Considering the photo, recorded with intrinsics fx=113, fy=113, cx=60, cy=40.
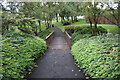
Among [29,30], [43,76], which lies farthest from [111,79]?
[29,30]

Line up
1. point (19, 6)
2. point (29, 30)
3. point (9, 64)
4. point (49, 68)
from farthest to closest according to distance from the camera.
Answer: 1. point (19, 6)
2. point (29, 30)
3. point (49, 68)
4. point (9, 64)

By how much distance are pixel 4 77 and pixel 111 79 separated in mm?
2484

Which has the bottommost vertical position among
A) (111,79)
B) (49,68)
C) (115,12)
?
(49,68)

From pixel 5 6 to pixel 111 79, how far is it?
7364mm

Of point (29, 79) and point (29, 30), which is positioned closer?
point (29, 79)

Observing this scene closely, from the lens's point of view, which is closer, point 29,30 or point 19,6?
point 29,30

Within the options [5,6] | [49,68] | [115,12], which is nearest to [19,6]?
[5,6]

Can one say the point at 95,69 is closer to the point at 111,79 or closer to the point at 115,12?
the point at 111,79

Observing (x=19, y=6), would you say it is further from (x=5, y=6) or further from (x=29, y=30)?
(x=29, y=30)

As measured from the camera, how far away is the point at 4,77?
8.65 feet

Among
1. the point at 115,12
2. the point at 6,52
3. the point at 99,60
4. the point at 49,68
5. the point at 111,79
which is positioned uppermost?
the point at 115,12

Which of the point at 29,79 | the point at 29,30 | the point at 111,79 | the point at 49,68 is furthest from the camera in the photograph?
the point at 29,30

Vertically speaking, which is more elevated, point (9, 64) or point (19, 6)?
point (19, 6)

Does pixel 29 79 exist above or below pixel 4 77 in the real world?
below
